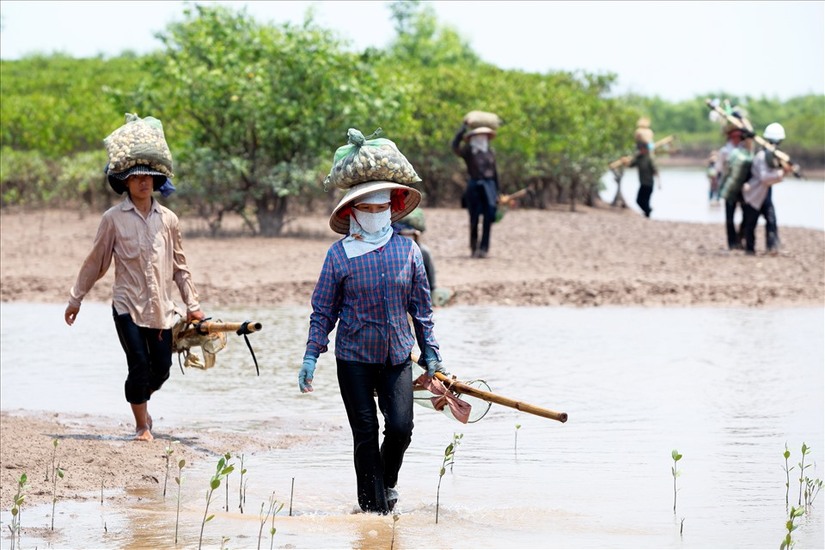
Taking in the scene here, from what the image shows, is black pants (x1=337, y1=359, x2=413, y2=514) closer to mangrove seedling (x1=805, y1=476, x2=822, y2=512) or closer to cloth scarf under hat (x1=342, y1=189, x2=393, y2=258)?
cloth scarf under hat (x1=342, y1=189, x2=393, y2=258)

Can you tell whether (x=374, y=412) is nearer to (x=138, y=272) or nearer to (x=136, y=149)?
(x=138, y=272)

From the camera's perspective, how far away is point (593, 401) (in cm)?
968

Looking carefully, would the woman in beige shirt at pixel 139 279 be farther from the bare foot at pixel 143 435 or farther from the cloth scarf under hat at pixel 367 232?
the cloth scarf under hat at pixel 367 232

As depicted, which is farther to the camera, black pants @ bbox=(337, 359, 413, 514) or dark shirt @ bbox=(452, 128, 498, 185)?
dark shirt @ bbox=(452, 128, 498, 185)

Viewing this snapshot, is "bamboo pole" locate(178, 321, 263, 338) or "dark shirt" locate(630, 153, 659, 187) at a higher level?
"dark shirt" locate(630, 153, 659, 187)

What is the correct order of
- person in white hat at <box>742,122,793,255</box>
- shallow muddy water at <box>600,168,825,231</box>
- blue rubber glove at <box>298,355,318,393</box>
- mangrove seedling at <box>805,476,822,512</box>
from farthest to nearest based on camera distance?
shallow muddy water at <box>600,168,825,231</box> → person in white hat at <box>742,122,793,255</box> → mangrove seedling at <box>805,476,822,512</box> → blue rubber glove at <box>298,355,318,393</box>

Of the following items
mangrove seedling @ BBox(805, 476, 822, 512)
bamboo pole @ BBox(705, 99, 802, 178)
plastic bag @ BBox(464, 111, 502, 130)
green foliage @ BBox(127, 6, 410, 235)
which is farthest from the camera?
green foliage @ BBox(127, 6, 410, 235)

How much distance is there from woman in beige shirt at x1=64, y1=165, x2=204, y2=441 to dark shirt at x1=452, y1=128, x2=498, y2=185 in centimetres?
982

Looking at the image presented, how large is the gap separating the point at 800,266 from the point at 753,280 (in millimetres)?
1680

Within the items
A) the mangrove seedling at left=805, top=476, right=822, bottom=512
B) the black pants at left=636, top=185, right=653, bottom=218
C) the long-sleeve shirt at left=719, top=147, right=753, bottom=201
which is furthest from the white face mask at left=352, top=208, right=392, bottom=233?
the black pants at left=636, top=185, right=653, bottom=218

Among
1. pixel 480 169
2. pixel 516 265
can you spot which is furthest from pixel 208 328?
pixel 480 169

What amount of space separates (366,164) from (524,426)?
307 centimetres

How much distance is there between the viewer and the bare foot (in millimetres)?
8039

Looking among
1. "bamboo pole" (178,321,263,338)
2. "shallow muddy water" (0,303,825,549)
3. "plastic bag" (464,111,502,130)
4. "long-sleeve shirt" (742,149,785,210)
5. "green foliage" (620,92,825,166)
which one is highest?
"green foliage" (620,92,825,166)
